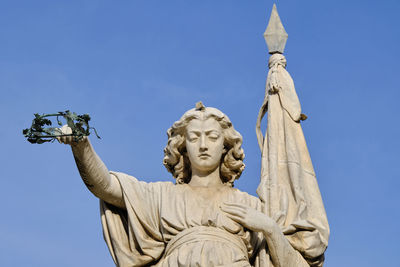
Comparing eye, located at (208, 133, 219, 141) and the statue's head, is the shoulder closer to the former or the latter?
the statue's head

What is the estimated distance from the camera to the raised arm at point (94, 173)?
614 inches

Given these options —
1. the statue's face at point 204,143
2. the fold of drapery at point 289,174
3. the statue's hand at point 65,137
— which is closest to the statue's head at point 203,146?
the statue's face at point 204,143

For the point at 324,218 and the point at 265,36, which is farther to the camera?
the point at 265,36

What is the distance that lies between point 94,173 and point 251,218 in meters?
2.21

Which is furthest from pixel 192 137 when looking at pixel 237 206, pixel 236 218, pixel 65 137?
pixel 65 137

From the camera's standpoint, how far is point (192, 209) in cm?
1652

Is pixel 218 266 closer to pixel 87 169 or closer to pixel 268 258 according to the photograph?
pixel 268 258

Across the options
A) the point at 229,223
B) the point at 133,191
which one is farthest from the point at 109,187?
A: the point at 229,223

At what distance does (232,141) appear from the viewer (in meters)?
17.2

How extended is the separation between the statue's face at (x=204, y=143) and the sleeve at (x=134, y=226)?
740 mm

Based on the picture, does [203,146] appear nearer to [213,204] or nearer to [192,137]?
[192,137]

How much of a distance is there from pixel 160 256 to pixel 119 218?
84 centimetres

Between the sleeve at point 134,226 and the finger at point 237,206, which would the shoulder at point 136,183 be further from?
the finger at point 237,206

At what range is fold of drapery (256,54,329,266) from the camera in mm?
16719
